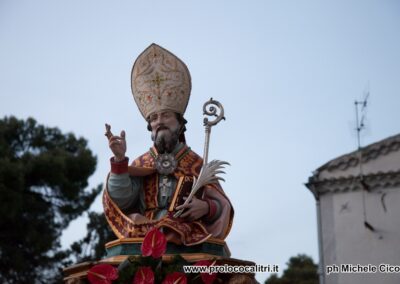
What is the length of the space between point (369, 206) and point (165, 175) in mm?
10095

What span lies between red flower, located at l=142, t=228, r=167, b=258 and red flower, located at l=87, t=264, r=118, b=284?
338mm

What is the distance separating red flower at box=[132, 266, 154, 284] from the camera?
20.6 ft

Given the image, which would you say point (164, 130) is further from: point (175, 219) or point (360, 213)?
point (360, 213)

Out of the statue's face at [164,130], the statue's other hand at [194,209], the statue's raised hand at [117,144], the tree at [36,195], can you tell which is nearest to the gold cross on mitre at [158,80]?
the statue's face at [164,130]

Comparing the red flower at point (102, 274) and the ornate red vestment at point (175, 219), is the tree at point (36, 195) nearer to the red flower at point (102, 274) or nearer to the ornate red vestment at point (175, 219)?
the ornate red vestment at point (175, 219)

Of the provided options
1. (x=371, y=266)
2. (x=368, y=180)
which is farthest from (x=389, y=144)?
(x=371, y=266)

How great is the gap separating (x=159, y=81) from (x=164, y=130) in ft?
2.08

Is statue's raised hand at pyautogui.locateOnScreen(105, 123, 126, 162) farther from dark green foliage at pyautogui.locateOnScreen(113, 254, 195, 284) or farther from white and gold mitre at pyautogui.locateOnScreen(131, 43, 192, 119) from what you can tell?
dark green foliage at pyautogui.locateOnScreen(113, 254, 195, 284)

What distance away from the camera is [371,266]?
15500 millimetres

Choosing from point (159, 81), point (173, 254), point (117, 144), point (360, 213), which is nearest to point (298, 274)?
point (360, 213)

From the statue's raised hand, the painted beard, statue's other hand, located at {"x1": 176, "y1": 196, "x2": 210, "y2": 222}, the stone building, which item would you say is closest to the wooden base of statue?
statue's other hand, located at {"x1": 176, "y1": 196, "x2": 210, "y2": 222}

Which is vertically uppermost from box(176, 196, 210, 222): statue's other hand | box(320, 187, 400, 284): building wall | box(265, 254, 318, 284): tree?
box(265, 254, 318, 284): tree

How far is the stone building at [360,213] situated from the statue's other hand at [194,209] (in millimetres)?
9132

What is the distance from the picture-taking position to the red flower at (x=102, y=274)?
633 cm
